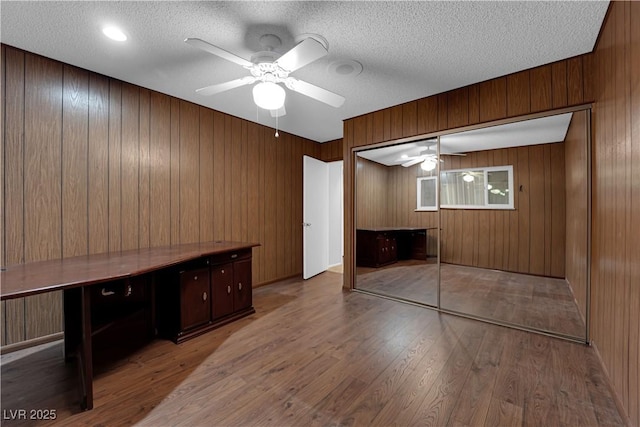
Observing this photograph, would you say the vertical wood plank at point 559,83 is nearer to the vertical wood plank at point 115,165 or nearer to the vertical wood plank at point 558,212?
the vertical wood plank at point 558,212

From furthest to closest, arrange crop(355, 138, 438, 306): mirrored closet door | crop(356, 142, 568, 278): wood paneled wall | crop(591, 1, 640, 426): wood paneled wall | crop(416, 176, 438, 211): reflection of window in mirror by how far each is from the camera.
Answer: crop(416, 176, 438, 211): reflection of window in mirror < crop(355, 138, 438, 306): mirrored closet door < crop(356, 142, 568, 278): wood paneled wall < crop(591, 1, 640, 426): wood paneled wall

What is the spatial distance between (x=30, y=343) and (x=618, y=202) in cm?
458

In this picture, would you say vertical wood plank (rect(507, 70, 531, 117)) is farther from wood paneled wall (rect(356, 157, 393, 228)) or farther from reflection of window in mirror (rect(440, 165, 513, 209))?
wood paneled wall (rect(356, 157, 393, 228))

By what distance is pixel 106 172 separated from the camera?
2779 millimetres

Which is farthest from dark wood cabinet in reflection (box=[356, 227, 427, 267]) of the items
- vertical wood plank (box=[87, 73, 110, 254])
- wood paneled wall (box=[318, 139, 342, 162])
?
vertical wood plank (box=[87, 73, 110, 254])

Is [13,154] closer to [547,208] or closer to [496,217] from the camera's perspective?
[496,217]

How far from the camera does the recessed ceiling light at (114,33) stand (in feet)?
6.70

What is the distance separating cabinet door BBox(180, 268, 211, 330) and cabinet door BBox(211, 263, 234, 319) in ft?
0.22

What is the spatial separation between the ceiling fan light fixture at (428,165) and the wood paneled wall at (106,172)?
2777mm

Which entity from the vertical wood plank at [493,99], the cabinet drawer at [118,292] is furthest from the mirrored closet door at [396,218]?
the cabinet drawer at [118,292]

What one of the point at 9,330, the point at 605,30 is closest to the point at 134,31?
the point at 9,330

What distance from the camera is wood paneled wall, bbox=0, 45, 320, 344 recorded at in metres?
2.31

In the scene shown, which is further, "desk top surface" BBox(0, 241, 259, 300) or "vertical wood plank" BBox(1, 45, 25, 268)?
"vertical wood plank" BBox(1, 45, 25, 268)

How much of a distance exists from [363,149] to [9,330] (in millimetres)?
4183
